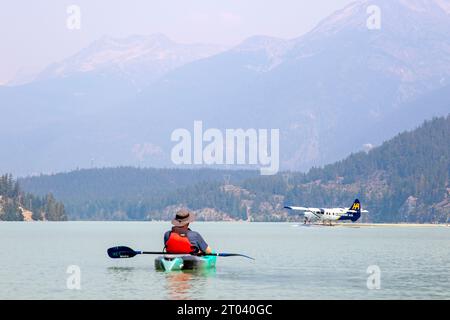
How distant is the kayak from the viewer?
10038 centimetres

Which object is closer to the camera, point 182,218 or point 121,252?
point 182,218

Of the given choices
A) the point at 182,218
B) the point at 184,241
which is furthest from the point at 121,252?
the point at 182,218

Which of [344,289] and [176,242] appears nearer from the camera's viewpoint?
[344,289]

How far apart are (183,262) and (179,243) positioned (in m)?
2.09

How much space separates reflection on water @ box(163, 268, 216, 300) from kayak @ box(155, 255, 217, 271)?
68 centimetres

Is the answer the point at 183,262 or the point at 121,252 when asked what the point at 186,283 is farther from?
the point at 121,252

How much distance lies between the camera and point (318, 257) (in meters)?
147

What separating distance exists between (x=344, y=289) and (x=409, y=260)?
5065cm

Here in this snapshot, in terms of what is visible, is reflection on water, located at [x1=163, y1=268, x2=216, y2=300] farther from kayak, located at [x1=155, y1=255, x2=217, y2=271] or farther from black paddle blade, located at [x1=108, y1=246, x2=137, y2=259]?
black paddle blade, located at [x1=108, y1=246, x2=137, y2=259]

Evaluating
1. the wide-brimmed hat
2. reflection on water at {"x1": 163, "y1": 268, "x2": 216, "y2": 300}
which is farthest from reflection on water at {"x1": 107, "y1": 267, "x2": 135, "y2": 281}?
the wide-brimmed hat

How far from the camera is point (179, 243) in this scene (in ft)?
327
